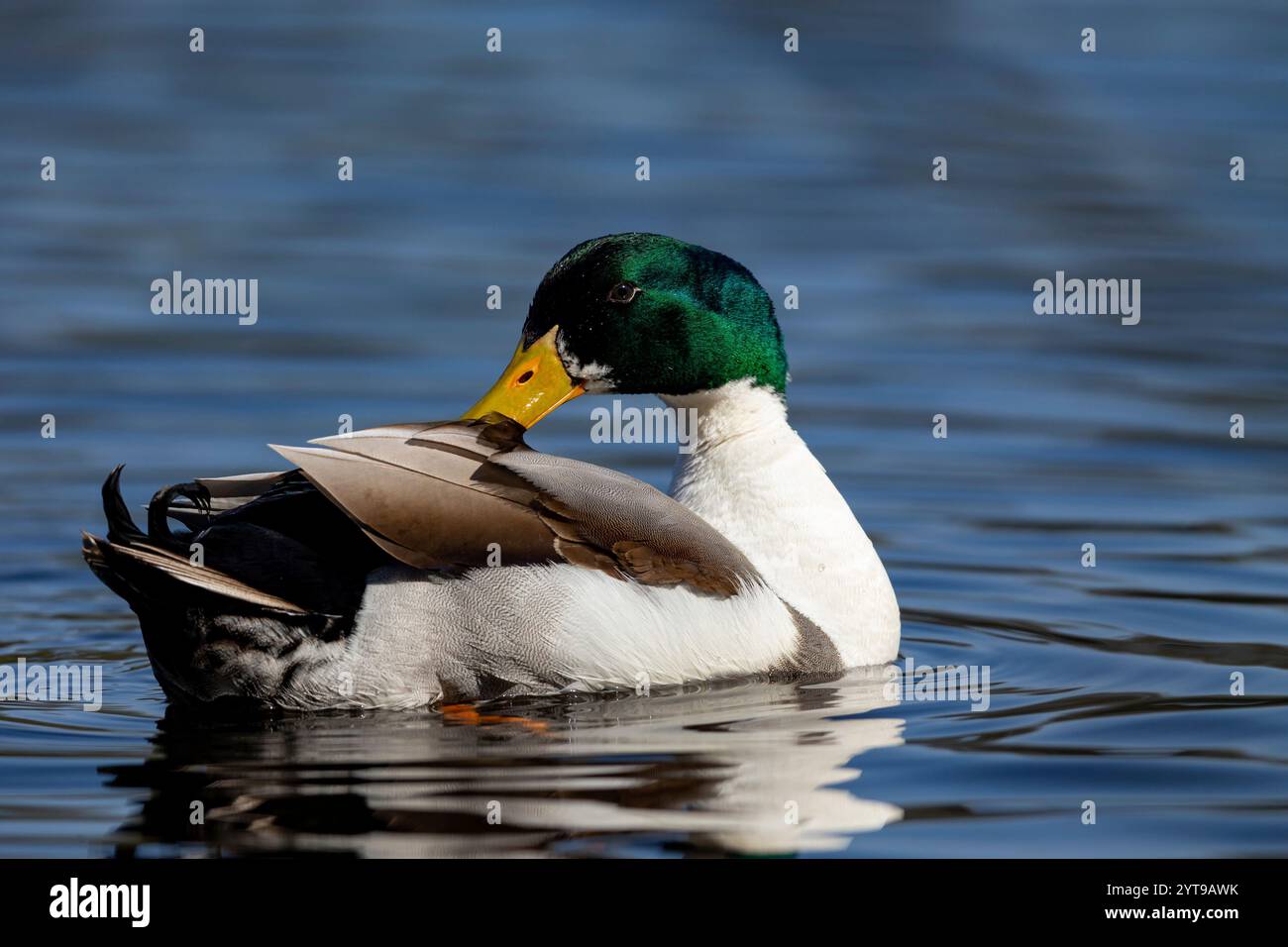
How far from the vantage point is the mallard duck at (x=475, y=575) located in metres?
6.80

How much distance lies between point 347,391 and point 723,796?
6.24 m

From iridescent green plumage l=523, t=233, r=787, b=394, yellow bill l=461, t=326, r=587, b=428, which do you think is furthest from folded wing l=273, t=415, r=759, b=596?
iridescent green plumage l=523, t=233, r=787, b=394

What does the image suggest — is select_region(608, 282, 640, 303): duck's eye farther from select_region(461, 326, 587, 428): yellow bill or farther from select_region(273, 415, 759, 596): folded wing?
select_region(273, 415, 759, 596): folded wing

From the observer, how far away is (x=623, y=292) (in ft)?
25.9

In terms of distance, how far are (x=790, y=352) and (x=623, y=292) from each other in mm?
5125

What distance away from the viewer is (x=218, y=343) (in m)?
12.9

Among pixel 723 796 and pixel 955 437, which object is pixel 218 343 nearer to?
pixel 955 437

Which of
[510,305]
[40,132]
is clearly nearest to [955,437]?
[510,305]
